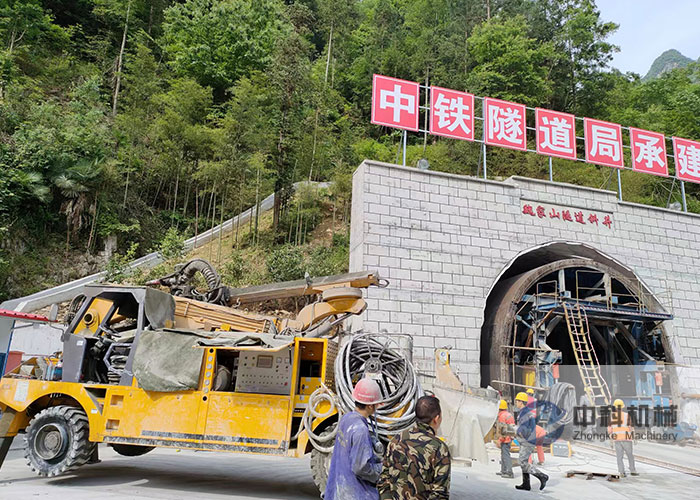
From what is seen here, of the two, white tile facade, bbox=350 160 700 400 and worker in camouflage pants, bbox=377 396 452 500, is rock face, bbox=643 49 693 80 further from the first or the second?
worker in camouflage pants, bbox=377 396 452 500

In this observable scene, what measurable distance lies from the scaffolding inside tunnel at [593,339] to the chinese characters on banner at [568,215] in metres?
1.40

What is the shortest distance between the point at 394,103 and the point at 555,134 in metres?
5.10

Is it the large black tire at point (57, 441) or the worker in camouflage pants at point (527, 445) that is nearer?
the large black tire at point (57, 441)

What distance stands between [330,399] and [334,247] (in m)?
13.9

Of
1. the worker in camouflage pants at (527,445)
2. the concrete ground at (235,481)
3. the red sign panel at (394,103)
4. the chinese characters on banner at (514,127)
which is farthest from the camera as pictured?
the chinese characters on banner at (514,127)

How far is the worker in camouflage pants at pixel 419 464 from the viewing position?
8.64ft

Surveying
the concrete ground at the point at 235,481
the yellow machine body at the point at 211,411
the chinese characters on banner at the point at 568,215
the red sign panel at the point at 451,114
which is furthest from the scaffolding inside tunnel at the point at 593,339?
the yellow machine body at the point at 211,411

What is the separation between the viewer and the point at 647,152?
15.0 metres

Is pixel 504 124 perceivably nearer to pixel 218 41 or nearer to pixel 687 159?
pixel 687 159

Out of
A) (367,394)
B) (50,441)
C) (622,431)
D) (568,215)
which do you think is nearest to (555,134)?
(568,215)

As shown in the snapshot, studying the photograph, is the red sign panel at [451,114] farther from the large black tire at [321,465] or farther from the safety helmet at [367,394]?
the safety helmet at [367,394]

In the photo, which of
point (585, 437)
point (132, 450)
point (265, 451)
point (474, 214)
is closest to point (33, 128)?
point (132, 450)

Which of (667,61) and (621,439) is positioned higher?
(667,61)

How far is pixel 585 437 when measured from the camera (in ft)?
38.5
